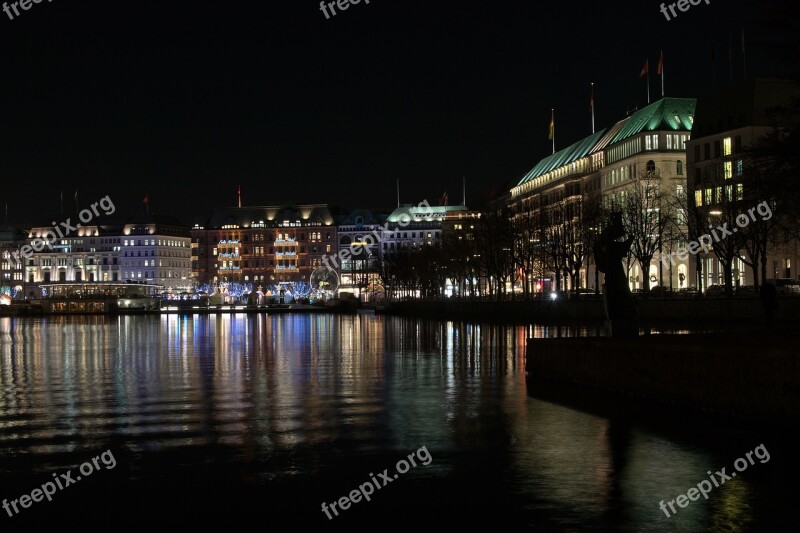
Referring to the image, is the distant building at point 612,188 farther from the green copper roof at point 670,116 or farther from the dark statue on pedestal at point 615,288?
the dark statue on pedestal at point 615,288

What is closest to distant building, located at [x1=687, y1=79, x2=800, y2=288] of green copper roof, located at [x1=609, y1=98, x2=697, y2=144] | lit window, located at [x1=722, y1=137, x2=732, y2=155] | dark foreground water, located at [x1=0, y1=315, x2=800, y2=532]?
lit window, located at [x1=722, y1=137, x2=732, y2=155]

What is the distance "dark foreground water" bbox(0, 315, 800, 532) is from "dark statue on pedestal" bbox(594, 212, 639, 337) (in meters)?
4.31

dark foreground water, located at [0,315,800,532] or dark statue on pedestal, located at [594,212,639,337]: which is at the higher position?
dark statue on pedestal, located at [594,212,639,337]

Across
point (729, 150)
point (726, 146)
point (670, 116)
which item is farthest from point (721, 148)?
point (670, 116)

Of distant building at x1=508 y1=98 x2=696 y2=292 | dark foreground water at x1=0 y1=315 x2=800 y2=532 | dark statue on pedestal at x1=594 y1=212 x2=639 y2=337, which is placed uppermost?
distant building at x1=508 y1=98 x2=696 y2=292

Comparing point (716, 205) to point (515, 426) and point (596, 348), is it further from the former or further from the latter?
point (515, 426)

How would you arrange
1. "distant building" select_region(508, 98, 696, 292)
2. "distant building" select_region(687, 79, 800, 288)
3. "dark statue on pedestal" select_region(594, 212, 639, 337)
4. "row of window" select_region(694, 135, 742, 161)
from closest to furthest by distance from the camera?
"dark statue on pedestal" select_region(594, 212, 639, 337) → "distant building" select_region(687, 79, 800, 288) → "distant building" select_region(508, 98, 696, 292) → "row of window" select_region(694, 135, 742, 161)

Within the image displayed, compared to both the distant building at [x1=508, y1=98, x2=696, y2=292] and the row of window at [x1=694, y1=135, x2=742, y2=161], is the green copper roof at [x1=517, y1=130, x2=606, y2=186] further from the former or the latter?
the row of window at [x1=694, y1=135, x2=742, y2=161]

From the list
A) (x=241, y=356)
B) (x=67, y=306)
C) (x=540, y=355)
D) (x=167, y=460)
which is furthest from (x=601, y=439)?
(x=67, y=306)

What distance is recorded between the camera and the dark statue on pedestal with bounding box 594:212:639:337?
1427 inches

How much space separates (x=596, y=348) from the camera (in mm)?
30234

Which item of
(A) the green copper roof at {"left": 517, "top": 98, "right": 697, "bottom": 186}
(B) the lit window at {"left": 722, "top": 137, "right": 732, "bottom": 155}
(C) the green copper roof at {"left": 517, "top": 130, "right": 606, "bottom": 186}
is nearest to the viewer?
(B) the lit window at {"left": 722, "top": 137, "right": 732, "bottom": 155}

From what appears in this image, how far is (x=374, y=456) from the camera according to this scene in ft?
65.4

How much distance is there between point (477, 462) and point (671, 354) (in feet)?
28.1
